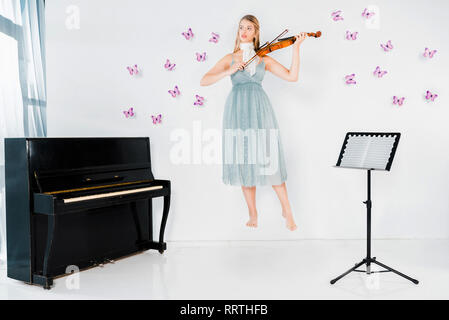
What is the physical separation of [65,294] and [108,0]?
103 inches

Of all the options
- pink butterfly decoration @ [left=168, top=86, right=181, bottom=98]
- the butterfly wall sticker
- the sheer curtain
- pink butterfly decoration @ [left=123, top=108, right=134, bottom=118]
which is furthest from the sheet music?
the sheer curtain

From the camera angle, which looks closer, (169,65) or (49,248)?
(49,248)

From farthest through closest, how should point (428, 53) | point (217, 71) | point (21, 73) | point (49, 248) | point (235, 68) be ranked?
point (428, 53) < point (217, 71) < point (235, 68) < point (21, 73) < point (49, 248)

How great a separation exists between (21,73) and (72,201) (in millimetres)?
1311

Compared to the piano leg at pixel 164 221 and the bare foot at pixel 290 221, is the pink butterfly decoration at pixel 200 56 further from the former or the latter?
the bare foot at pixel 290 221

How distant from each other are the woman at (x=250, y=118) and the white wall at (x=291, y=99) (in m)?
0.16

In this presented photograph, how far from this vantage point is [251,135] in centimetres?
374

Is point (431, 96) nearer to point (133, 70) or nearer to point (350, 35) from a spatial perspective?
point (350, 35)

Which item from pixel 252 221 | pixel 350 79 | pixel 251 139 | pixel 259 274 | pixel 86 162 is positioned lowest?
pixel 259 274

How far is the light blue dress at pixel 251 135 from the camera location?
3.74 meters

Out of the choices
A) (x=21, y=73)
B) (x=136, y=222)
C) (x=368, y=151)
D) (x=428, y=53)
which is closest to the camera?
(x=368, y=151)

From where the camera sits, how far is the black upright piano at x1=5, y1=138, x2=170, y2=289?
9.52ft

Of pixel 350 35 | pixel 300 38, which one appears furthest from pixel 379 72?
pixel 300 38

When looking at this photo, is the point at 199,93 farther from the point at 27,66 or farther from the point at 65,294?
the point at 65,294
